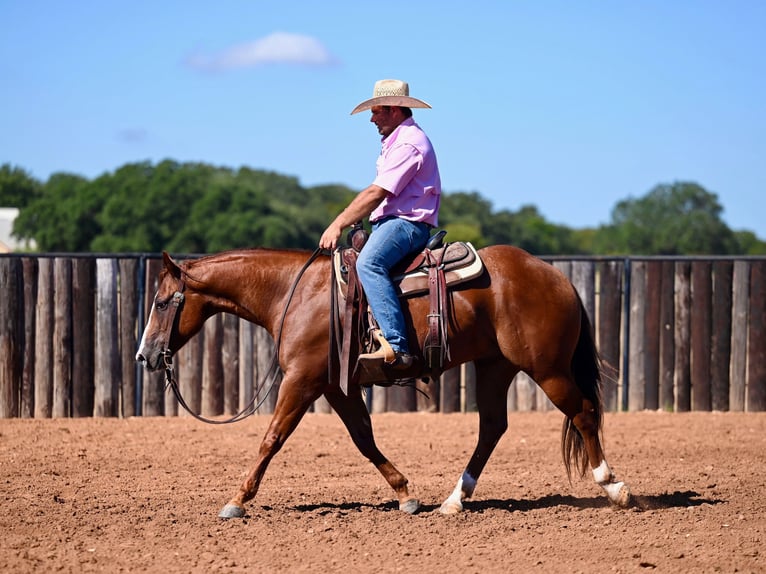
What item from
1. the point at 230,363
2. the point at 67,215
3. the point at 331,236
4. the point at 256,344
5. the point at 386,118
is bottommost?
the point at 230,363

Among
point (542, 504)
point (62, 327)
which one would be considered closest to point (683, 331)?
point (542, 504)

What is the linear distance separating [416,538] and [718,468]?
150 inches

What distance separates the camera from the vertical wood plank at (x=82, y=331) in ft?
38.3

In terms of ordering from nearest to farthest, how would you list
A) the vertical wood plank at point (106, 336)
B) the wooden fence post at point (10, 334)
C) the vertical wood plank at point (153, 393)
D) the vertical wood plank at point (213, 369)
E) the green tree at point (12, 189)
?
the wooden fence post at point (10, 334) < the vertical wood plank at point (106, 336) < the vertical wood plank at point (153, 393) < the vertical wood plank at point (213, 369) < the green tree at point (12, 189)

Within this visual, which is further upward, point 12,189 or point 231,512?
point 12,189

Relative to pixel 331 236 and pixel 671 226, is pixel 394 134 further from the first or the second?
pixel 671 226

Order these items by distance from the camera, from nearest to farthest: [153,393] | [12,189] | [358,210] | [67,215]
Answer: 1. [358,210]
2. [153,393]
3. [12,189]
4. [67,215]

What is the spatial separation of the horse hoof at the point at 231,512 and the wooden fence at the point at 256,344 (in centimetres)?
471

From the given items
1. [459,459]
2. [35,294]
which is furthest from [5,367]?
[459,459]

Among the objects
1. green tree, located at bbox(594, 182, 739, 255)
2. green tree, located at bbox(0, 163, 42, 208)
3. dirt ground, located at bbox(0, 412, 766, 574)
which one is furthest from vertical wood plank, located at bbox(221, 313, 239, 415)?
green tree, located at bbox(594, 182, 739, 255)

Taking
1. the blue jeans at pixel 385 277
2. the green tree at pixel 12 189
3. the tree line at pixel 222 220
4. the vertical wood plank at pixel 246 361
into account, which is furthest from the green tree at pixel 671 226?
the blue jeans at pixel 385 277

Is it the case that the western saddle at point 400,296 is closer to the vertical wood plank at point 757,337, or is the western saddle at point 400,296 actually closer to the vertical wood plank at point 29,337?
the vertical wood plank at point 29,337

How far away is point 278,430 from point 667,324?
7075 mm

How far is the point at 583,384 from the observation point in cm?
728
